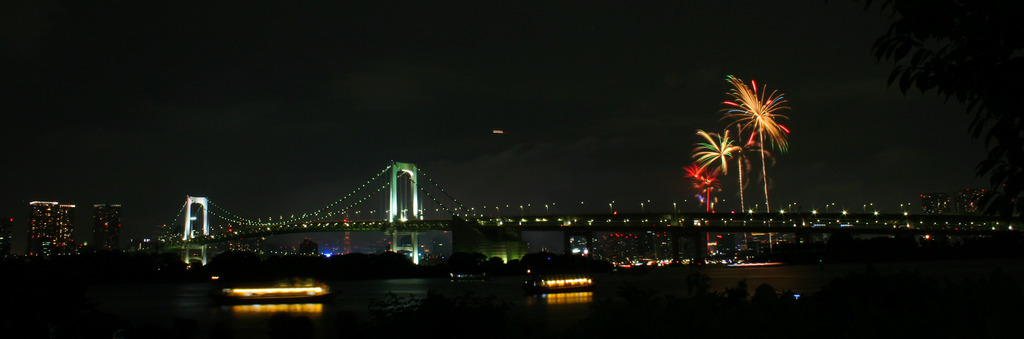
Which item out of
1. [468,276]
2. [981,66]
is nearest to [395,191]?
[468,276]

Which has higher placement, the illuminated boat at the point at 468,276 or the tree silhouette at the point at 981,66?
the tree silhouette at the point at 981,66

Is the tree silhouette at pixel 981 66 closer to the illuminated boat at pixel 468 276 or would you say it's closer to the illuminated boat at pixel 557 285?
the illuminated boat at pixel 557 285

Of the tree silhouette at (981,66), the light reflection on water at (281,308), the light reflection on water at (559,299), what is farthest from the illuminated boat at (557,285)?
the tree silhouette at (981,66)

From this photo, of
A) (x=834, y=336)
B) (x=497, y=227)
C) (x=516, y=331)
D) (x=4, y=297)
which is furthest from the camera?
(x=497, y=227)

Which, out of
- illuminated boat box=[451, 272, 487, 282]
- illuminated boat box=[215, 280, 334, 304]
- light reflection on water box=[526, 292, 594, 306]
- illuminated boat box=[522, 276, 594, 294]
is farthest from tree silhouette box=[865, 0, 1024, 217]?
illuminated boat box=[451, 272, 487, 282]

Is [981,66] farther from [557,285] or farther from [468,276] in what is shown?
[468,276]

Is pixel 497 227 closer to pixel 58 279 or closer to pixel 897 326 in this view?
pixel 58 279

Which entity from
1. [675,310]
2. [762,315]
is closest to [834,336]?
A: [762,315]
